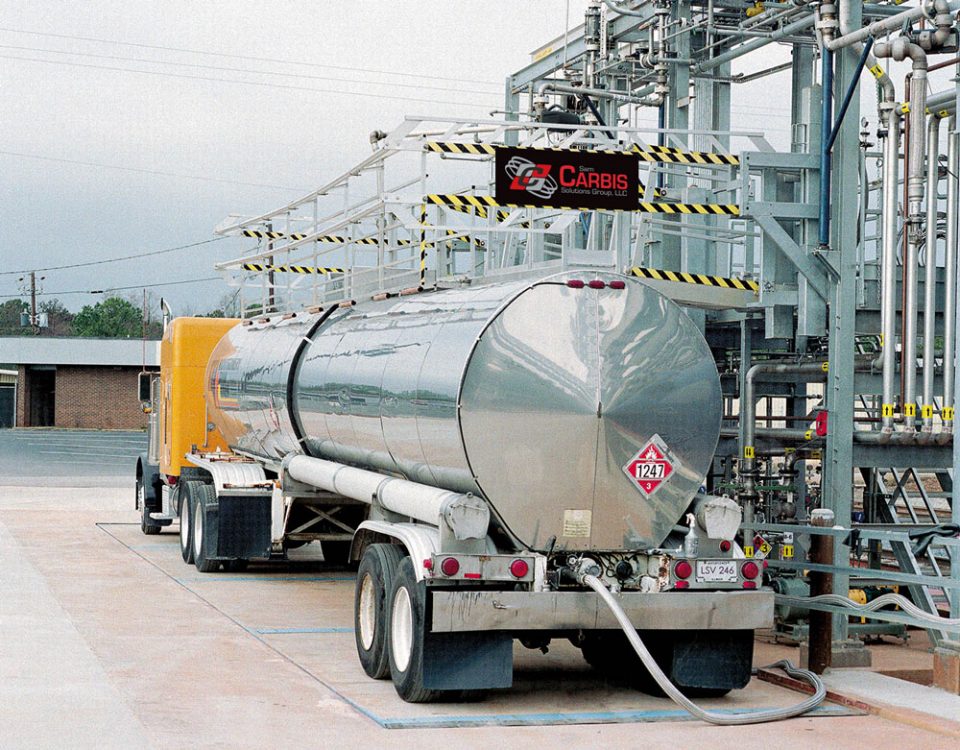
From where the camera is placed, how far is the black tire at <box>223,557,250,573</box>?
58.3ft

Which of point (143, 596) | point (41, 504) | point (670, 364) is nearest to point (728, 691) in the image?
point (670, 364)

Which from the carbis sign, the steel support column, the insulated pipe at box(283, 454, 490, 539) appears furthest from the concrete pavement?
the carbis sign

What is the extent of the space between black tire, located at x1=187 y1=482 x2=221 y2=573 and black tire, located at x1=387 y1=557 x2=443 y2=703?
704cm

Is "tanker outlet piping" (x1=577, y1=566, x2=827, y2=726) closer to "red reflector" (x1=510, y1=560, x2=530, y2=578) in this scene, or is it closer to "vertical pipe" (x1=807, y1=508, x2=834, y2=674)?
"red reflector" (x1=510, y1=560, x2=530, y2=578)

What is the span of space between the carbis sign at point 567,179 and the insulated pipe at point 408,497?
2.50 meters

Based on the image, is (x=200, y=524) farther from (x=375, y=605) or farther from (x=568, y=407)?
(x=568, y=407)

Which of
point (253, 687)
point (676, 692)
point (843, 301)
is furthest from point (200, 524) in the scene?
point (676, 692)

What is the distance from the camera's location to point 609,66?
18328 millimetres

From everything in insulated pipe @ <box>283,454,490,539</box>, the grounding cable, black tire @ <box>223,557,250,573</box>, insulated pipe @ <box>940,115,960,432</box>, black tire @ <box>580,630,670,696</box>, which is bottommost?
black tire @ <box>223,557,250,573</box>

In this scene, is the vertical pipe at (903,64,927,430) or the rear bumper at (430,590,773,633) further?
the vertical pipe at (903,64,927,430)

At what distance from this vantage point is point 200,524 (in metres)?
17.6

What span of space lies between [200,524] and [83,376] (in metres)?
52.6

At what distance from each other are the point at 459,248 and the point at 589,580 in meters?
11.8

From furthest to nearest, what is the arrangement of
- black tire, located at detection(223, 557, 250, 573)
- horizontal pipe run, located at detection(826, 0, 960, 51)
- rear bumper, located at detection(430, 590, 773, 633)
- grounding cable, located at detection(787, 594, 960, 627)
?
black tire, located at detection(223, 557, 250, 573) → horizontal pipe run, located at detection(826, 0, 960, 51) → grounding cable, located at detection(787, 594, 960, 627) → rear bumper, located at detection(430, 590, 773, 633)
